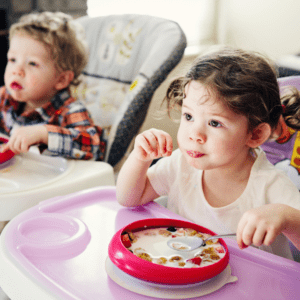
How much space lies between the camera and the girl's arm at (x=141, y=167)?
0.68 meters

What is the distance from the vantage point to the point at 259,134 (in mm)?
698

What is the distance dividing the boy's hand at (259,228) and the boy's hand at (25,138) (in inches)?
27.1

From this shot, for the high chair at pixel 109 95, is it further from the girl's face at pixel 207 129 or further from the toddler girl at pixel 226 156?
the girl's face at pixel 207 129

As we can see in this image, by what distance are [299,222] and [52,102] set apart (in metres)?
0.89

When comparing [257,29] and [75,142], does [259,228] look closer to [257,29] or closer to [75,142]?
[75,142]

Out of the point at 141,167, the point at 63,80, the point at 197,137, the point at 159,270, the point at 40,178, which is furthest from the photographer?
the point at 63,80

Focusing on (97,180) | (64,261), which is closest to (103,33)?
(97,180)

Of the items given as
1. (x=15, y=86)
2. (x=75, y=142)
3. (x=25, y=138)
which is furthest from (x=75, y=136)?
(x=15, y=86)

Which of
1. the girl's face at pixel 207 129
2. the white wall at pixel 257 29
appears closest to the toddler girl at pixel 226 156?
the girl's face at pixel 207 129

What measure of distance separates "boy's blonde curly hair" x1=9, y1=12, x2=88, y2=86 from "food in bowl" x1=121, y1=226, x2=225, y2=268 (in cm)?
82

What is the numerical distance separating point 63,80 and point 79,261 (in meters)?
0.83

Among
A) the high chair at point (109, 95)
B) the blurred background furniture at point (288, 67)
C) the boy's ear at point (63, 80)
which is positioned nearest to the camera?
the blurred background furniture at point (288, 67)

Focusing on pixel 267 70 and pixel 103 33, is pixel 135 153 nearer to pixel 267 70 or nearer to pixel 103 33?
pixel 267 70

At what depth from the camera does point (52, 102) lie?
124 centimetres
